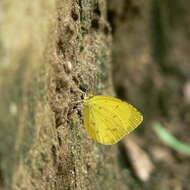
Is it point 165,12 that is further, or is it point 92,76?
point 165,12

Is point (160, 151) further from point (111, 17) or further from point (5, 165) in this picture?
point (5, 165)

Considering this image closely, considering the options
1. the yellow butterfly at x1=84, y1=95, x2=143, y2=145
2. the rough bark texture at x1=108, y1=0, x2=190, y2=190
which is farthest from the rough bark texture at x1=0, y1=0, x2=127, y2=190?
the rough bark texture at x1=108, y1=0, x2=190, y2=190

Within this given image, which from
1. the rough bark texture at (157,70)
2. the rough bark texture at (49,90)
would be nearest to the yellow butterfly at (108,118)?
the rough bark texture at (49,90)

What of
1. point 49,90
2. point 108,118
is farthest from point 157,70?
point 49,90

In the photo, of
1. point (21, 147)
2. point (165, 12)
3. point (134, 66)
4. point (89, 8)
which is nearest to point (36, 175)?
point (21, 147)

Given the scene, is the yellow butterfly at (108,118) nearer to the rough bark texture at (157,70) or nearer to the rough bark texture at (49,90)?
the rough bark texture at (49,90)

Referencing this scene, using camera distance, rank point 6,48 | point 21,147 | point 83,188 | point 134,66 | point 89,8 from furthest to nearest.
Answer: point 134,66 < point 89,8 < point 83,188 < point 21,147 < point 6,48

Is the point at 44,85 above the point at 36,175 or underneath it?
above
